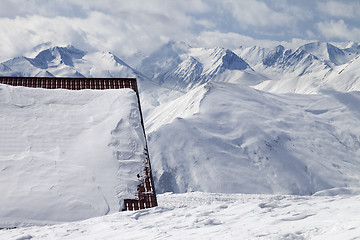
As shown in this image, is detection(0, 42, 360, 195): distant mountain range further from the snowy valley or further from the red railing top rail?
the red railing top rail

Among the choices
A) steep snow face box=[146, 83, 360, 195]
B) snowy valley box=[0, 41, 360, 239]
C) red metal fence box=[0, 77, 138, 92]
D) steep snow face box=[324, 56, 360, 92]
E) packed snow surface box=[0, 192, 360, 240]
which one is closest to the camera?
packed snow surface box=[0, 192, 360, 240]

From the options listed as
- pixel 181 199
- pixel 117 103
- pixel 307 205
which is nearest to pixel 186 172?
pixel 181 199

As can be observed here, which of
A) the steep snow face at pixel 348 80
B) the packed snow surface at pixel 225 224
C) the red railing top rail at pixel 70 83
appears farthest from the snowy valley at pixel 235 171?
the steep snow face at pixel 348 80

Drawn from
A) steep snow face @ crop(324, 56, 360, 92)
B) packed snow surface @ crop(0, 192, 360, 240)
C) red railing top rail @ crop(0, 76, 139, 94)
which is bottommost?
packed snow surface @ crop(0, 192, 360, 240)

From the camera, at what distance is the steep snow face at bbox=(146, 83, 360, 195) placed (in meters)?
41.0

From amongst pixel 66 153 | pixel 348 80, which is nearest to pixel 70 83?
pixel 66 153

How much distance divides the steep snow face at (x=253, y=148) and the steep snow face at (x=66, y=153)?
2950cm

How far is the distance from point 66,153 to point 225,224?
5.23 m

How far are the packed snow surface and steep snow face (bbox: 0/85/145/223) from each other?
0.78 meters

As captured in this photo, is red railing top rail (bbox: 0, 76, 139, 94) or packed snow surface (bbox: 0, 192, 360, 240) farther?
red railing top rail (bbox: 0, 76, 139, 94)

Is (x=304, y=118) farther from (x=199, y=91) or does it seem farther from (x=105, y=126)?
(x=105, y=126)

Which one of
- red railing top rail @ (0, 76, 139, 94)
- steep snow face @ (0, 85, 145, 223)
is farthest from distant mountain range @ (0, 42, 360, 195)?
steep snow face @ (0, 85, 145, 223)

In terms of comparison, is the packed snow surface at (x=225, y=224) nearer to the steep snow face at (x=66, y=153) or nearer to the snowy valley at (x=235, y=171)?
the snowy valley at (x=235, y=171)

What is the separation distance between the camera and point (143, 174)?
933cm
